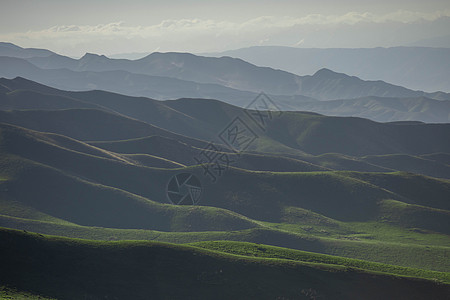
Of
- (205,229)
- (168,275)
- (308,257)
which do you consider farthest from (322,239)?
(168,275)

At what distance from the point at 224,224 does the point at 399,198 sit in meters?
64.0

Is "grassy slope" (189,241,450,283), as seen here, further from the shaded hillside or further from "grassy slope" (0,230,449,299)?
the shaded hillside

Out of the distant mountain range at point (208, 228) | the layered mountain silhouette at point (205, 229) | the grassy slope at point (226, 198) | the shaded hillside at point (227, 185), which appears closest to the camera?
the layered mountain silhouette at point (205, 229)

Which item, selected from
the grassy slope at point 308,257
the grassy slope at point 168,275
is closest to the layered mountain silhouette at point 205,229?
the grassy slope at point 168,275

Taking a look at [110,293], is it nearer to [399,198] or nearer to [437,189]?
[399,198]

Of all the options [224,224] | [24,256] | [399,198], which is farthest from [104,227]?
[399,198]

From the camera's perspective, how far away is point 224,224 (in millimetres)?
124812

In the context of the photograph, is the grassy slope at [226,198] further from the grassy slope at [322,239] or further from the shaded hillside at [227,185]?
the grassy slope at [322,239]

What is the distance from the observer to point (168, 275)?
59.7 metres

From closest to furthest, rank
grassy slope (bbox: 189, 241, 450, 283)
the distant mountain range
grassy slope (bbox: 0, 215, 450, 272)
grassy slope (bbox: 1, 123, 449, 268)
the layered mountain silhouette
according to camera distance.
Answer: the layered mountain silhouette → the distant mountain range → grassy slope (bbox: 189, 241, 450, 283) → grassy slope (bbox: 0, 215, 450, 272) → grassy slope (bbox: 1, 123, 449, 268)

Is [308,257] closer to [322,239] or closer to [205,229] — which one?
[322,239]

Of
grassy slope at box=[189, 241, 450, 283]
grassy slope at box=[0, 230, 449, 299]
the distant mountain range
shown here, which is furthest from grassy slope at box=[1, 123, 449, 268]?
grassy slope at box=[0, 230, 449, 299]

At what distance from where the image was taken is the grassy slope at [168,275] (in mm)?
54844

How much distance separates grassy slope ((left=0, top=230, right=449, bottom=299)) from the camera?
54844mm
